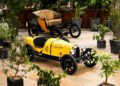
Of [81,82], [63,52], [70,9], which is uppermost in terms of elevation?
[70,9]

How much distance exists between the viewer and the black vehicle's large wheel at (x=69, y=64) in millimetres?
6102

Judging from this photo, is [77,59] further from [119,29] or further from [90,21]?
[90,21]

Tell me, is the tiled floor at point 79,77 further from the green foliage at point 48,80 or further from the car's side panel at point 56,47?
the green foliage at point 48,80

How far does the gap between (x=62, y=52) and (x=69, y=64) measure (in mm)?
465

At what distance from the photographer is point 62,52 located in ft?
21.6

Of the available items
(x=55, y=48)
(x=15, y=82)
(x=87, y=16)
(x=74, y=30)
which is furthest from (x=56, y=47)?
(x=87, y=16)

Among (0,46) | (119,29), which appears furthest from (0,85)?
(119,29)

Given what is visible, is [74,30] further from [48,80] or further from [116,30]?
[48,80]

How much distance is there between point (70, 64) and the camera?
20.3ft

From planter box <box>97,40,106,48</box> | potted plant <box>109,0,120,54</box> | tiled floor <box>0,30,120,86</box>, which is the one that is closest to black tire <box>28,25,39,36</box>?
planter box <box>97,40,106,48</box>

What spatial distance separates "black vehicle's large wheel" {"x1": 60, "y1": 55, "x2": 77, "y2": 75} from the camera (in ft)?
20.0

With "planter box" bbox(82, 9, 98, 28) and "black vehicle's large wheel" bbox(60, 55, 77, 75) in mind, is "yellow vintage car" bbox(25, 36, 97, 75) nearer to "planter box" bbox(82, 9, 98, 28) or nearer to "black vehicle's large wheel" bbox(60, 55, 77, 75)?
"black vehicle's large wheel" bbox(60, 55, 77, 75)

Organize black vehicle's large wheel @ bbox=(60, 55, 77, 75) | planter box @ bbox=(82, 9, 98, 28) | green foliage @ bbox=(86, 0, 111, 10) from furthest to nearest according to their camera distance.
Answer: planter box @ bbox=(82, 9, 98, 28) < green foliage @ bbox=(86, 0, 111, 10) < black vehicle's large wheel @ bbox=(60, 55, 77, 75)

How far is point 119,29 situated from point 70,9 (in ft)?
13.8
